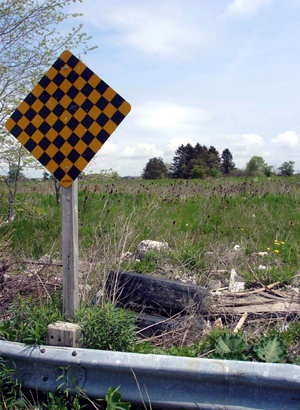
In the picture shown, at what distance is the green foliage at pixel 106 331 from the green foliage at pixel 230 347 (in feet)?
2.20

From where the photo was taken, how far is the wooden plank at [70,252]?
10.9 ft

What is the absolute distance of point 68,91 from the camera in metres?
3.40

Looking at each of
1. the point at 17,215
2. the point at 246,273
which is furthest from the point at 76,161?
the point at 17,215

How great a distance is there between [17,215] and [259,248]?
17.9ft

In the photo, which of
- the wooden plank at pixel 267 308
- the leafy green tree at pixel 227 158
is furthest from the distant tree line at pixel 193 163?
the wooden plank at pixel 267 308

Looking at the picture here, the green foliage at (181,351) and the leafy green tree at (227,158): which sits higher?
the leafy green tree at (227,158)

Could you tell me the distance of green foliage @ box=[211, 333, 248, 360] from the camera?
3.00 metres

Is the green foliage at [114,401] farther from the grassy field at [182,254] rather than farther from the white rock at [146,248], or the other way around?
the white rock at [146,248]

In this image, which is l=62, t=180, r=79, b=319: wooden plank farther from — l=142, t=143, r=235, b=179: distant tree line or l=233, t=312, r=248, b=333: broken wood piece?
l=142, t=143, r=235, b=179: distant tree line

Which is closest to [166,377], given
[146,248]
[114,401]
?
[114,401]

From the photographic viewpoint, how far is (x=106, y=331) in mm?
3055

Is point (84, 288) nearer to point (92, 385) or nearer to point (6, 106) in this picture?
point (92, 385)

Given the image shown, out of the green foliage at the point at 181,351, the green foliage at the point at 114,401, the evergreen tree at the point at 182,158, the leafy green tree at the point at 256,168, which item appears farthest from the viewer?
the evergreen tree at the point at 182,158

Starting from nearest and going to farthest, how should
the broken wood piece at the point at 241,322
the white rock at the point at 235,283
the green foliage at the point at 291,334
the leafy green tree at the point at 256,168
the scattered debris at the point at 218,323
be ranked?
the green foliage at the point at 291,334 < the broken wood piece at the point at 241,322 < the scattered debris at the point at 218,323 < the white rock at the point at 235,283 < the leafy green tree at the point at 256,168
